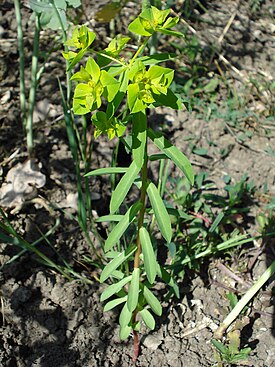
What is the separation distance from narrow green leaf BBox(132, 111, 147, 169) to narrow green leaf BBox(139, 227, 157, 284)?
33 centimetres

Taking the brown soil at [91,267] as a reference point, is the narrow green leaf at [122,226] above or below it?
above

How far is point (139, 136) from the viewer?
135 cm

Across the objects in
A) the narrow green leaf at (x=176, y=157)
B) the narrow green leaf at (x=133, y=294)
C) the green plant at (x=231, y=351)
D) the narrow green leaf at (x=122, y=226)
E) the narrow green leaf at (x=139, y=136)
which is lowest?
the green plant at (x=231, y=351)

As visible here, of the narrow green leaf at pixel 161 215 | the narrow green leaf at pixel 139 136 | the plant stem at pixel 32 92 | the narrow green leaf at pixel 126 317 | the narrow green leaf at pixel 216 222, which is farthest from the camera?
the plant stem at pixel 32 92

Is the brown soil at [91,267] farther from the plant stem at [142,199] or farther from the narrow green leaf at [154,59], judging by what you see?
the narrow green leaf at [154,59]

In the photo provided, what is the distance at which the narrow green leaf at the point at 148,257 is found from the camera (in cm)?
154

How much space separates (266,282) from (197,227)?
0.37 metres

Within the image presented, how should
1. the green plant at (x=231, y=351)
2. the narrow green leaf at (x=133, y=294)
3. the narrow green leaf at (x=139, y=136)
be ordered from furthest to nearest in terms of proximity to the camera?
1. the green plant at (x=231, y=351)
2. the narrow green leaf at (x=133, y=294)
3. the narrow green leaf at (x=139, y=136)

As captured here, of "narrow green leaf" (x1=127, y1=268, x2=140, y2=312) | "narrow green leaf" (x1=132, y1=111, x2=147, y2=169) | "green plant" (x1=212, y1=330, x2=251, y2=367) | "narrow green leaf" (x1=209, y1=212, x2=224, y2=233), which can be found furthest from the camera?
"narrow green leaf" (x1=209, y1=212, x2=224, y2=233)

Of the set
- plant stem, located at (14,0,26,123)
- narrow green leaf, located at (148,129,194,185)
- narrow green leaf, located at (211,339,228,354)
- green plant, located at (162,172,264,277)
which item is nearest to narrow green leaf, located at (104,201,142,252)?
narrow green leaf, located at (148,129,194,185)

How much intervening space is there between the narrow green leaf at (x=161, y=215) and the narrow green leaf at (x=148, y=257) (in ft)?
0.41

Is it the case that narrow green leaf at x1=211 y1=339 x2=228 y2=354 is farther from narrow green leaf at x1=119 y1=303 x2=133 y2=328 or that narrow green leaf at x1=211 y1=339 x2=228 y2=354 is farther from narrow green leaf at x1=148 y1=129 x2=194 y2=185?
narrow green leaf at x1=148 y1=129 x2=194 y2=185

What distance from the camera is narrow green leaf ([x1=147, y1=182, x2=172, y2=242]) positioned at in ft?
4.78

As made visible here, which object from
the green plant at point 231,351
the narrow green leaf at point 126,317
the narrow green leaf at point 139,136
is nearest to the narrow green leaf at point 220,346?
the green plant at point 231,351
